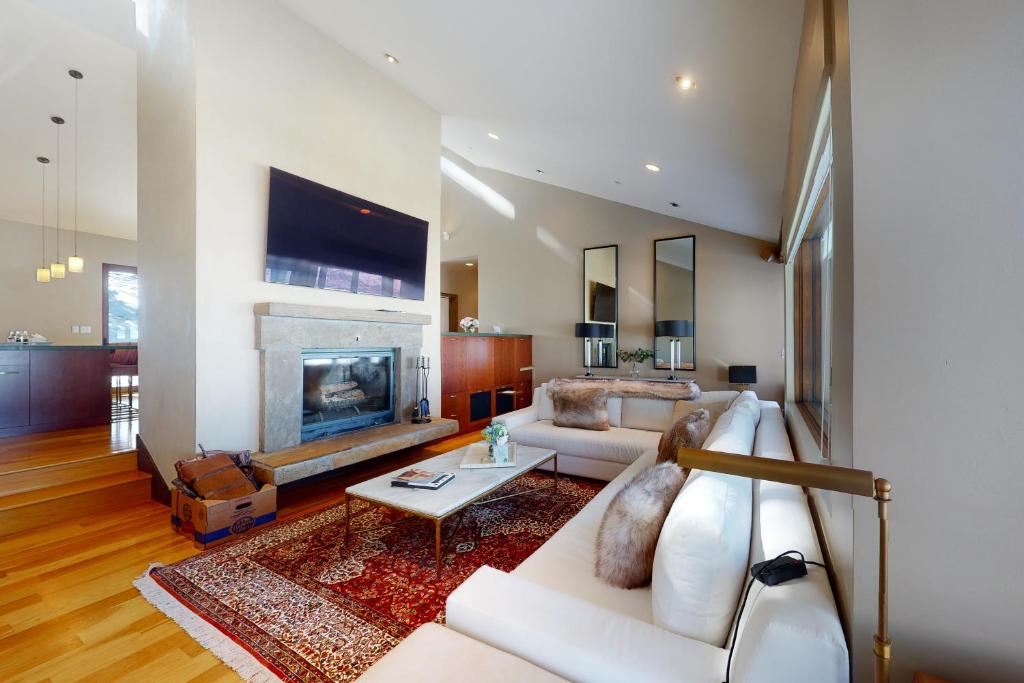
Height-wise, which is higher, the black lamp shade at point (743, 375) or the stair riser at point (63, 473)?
the black lamp shade at point (743, 375)

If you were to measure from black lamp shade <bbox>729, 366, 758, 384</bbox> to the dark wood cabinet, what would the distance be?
716cm

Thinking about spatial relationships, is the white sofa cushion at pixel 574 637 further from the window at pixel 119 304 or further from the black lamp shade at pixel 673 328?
the window at pixel 119 304

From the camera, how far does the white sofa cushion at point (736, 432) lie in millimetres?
1655

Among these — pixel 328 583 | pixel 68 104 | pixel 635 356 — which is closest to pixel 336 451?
pixel 328 583

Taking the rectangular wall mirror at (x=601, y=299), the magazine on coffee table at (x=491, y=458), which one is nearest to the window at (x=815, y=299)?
the magazine on coffee table at (x=491, y=458)

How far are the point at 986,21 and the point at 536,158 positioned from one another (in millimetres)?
4458

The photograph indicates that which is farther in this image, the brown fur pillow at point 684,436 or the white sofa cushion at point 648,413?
the white sofa cushion at point 648,413

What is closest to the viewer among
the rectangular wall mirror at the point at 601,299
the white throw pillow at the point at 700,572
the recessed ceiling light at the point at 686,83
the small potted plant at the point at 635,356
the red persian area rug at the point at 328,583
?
the white throw pillow at the point at 700,572

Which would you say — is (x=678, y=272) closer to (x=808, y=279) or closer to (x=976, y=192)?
Result: (x=808, y=279)

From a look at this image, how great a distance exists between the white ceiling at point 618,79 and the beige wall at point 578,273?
90 centimetres

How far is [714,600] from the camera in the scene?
40.2 inches

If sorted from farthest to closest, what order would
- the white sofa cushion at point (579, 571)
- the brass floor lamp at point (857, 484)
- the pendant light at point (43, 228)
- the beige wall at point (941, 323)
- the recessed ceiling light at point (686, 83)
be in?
the pendant light at point (43, 228)
the recessed ceiling light at point (686, 83)
the white sofa cushion at point (579, 571)
the beige wall at point (941, 323)
the brass floor lamp at point (857, 484)

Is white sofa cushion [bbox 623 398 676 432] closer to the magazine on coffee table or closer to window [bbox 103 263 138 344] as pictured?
the magazine on coffee table

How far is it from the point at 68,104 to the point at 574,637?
663 cm
